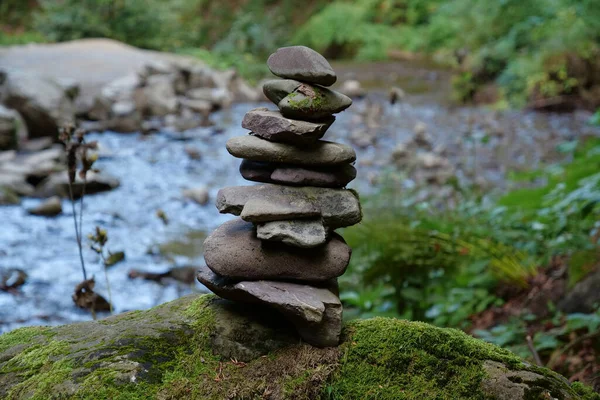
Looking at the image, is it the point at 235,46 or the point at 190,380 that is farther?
the point at 235,46

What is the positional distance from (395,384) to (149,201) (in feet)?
19.8

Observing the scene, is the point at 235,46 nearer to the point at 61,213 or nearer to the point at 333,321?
the point at 61,213

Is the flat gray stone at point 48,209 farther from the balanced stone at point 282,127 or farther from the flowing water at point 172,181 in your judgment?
the balanced stone at point 282,127

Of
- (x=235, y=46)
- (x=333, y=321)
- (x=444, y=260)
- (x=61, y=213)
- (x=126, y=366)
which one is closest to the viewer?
(x=126, y=366)

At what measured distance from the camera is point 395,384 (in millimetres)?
2131

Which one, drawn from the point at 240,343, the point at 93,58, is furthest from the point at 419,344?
the point at 93,58

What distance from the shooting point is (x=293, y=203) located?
2.25 metres

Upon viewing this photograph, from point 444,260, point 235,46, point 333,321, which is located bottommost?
point 235,46

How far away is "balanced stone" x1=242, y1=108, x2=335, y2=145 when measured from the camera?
7.35 feet

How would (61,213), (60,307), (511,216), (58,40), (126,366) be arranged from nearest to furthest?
1. (126,366)
2. (511,216)
3. (60,307)
4. (61,213)
5. (58,40)

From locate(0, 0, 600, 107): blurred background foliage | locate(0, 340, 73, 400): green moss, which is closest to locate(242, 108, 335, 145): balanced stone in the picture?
locate(0, 340, 73, 400): green moss

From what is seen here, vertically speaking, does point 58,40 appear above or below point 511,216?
below

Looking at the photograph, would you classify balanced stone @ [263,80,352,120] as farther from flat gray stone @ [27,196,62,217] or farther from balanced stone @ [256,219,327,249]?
flat gray stone @ [27,196,62,217]

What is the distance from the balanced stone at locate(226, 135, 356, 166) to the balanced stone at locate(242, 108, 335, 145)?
0.10 ft
